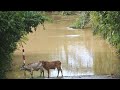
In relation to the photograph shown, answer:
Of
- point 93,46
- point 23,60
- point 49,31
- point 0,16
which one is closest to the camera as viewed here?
point 0,16

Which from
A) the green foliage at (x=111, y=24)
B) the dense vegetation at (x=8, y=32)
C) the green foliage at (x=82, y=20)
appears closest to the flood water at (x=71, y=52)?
the green foliage at (x=82, y=20)

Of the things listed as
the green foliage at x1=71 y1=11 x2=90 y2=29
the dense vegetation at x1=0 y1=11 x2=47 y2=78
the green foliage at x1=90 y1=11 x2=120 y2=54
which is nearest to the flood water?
the green foliage at x1=71 y1=11 x2=90 y2=29

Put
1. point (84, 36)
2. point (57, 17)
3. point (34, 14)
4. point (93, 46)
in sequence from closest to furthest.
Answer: point (34, 14) → point (93, 46) → point (84, 36) → point (57, 17)

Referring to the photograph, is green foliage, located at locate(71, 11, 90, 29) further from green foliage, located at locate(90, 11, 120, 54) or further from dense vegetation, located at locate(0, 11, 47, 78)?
dense vegetation, located at locate(0, 11, 47, 78)

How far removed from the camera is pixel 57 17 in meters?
20.6

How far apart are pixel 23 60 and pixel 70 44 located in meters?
3.33

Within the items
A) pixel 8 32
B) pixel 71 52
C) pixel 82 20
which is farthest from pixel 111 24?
pixel 82 20

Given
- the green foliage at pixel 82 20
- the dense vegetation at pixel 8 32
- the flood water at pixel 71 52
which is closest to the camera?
the dense vegetation at pixel 8 32

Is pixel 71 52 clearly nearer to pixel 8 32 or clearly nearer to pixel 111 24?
pixel 111 24

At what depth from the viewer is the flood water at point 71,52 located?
9.80 m

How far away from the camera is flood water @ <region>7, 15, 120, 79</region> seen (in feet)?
32.2

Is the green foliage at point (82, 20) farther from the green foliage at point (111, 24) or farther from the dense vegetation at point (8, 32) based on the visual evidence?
the dense vegetation at point (8, 32)

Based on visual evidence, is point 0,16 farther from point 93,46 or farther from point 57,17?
point 57,17
